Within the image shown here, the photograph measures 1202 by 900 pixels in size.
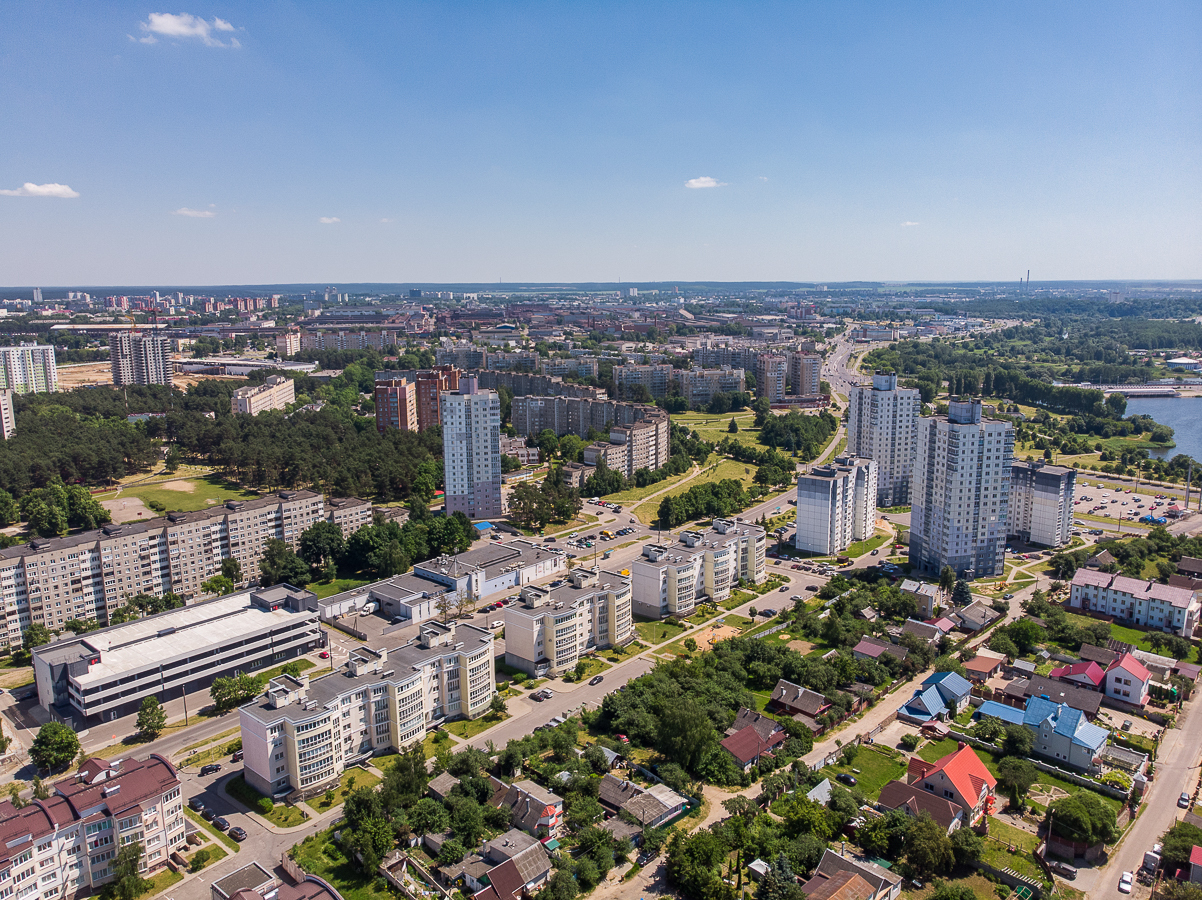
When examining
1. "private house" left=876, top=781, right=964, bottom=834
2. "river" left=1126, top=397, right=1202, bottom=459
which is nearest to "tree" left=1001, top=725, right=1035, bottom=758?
"private house" left=876, top=781, right=964, bottom=834

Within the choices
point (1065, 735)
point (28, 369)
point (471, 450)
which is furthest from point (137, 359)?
point (1065, 735)

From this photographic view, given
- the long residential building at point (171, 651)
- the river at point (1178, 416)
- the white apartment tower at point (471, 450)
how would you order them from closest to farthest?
the long residential building at point (171, 651) → the white apartment tower at point (471, 450) → the river at point (1178, 416)

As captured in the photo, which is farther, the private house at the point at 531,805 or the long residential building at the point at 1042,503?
the long residential building at the point at 1042,503

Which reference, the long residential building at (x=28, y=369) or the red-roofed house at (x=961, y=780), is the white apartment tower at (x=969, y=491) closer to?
the red-roofed house at (x=961, y=780)

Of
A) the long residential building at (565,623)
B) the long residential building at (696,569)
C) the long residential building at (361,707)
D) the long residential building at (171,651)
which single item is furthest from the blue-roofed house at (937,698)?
the long residential building at (171,651)

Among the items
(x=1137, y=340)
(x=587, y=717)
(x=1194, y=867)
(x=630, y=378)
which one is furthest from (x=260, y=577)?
(x=1137, y=340)

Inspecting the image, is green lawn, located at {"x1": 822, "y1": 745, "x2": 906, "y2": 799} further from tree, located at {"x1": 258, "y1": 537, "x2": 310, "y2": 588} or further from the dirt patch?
the dirt patch
